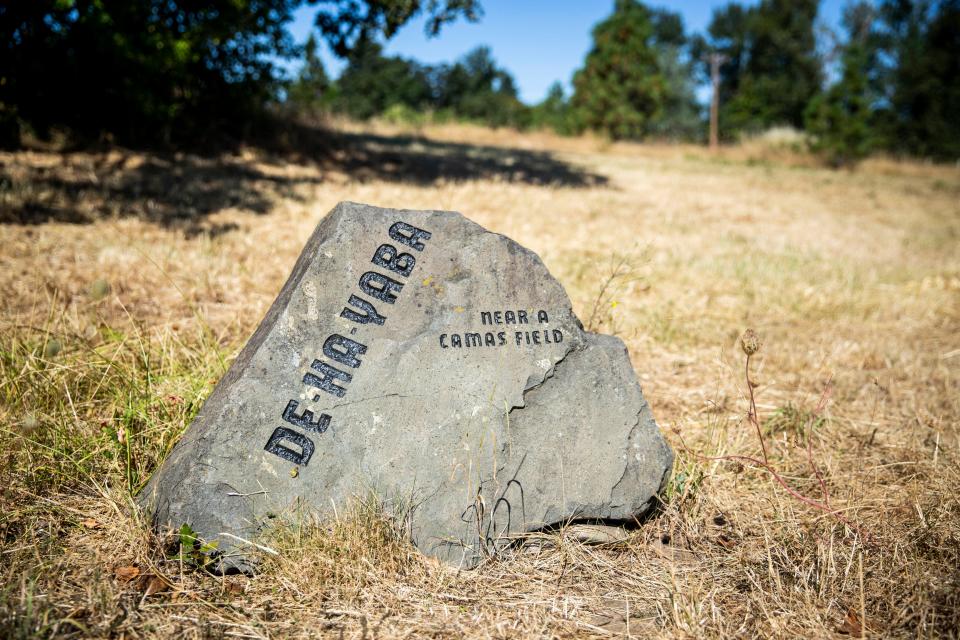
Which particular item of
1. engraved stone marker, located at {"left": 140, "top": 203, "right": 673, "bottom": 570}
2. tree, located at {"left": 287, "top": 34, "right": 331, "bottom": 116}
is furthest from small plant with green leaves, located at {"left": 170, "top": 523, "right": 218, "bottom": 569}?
tree, located at {"left": 287, "top": 34, "right": 331, "bottom": 116}

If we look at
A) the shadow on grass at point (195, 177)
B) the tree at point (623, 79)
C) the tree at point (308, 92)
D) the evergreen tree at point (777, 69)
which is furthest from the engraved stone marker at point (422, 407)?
the evergreen tree at point (777, 69)

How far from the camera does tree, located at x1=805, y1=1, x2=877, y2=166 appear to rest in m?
20.8

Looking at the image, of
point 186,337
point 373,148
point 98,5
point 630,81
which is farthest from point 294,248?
point 630,81

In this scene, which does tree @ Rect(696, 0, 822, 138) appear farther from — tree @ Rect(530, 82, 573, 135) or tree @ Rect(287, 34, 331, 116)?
tree @ Rect(287, 34, 331, 116)

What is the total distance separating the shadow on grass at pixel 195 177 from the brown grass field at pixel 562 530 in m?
0.05

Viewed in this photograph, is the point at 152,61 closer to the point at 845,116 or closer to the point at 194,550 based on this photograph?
the point at 194,550

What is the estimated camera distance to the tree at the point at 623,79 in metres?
29.8

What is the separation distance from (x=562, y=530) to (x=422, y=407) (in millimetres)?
698

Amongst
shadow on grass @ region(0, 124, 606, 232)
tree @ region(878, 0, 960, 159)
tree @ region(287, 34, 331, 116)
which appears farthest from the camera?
tree @ region(878, 0, 960, 159)

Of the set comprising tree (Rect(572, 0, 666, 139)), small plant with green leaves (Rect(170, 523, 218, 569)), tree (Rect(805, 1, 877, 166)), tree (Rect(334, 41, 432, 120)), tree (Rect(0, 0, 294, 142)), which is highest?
tree (Rect(334, 41, 432, 120))

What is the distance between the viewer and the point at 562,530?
2.17 m

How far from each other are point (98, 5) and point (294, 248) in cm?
408

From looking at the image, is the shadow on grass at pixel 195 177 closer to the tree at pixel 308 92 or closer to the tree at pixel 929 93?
the tree at pixel 308 92

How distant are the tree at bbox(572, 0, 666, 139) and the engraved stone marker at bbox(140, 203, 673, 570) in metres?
29.9
